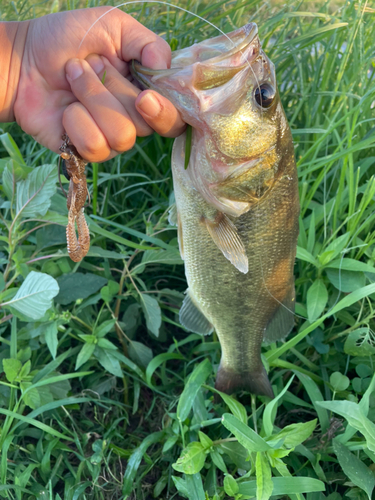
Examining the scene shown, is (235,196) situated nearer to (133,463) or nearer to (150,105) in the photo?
(150,105)

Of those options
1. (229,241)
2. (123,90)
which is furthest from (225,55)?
(229,241)

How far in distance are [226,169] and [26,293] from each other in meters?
1.03

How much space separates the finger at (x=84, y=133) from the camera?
4.53 feet

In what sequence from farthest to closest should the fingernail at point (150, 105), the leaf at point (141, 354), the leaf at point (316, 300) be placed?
1. the leaf at point (141, 354)
2. the leaf at point (316, 300)
3. the fingernail at point (150, 105)

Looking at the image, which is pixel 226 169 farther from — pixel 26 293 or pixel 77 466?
pixel 77 466

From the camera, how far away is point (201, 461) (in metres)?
1.61

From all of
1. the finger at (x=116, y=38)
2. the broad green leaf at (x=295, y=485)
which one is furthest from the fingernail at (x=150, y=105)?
the broad green leaf at (x=295, y=485)

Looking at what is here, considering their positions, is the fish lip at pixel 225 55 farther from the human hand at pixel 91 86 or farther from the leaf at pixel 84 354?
the leaf at pixel 84 354

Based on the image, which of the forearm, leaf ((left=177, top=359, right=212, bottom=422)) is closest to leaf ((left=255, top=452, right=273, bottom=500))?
leaf ((left=177, top=359, right=212, bottom=422))

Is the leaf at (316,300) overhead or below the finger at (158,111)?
below

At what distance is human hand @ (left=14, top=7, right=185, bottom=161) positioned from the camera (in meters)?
1.38

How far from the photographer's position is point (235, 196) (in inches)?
59.9

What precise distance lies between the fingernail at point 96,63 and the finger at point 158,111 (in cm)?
35

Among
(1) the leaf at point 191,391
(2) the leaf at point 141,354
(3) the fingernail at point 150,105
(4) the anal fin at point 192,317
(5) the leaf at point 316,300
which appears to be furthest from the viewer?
(2) the leaf at point 141,354
